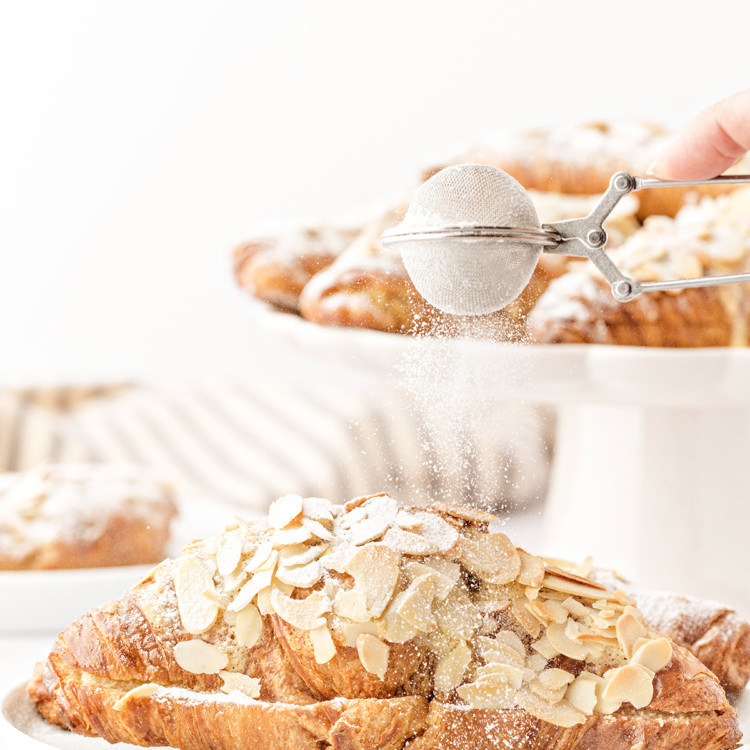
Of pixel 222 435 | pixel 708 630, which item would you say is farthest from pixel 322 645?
pixel 222 435

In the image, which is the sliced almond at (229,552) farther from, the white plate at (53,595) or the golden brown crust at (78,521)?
the golden brown crust at (78,521)

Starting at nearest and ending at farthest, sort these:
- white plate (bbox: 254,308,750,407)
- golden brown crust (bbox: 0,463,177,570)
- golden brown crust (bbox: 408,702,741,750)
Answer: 1. golden brown crust (bbox: 408,702,741,750)
2. white plate (bbox: 254,308,750,407)
3. golden brown crust (bbox: 0,463,177,570)

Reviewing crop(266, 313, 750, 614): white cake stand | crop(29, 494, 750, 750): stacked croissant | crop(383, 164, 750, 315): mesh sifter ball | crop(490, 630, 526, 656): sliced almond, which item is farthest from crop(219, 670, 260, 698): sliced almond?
crop(266, 313, 750, 614): white cake stand

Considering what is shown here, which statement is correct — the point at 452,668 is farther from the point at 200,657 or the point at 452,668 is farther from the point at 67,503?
the point at 67,503

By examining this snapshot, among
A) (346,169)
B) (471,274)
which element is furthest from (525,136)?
(346,169)

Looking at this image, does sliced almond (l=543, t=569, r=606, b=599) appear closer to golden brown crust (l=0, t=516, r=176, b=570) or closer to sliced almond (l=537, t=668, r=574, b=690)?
sliced almond (l=537, t=668, r=574, b=690)

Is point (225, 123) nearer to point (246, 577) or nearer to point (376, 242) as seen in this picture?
point (376, 242)
